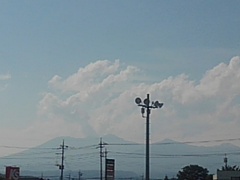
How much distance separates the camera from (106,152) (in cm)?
10756

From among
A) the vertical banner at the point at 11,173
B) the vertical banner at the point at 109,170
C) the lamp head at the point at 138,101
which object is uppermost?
the lamp head at the point at 138,101

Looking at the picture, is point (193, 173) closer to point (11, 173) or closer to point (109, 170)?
point (109, 170)

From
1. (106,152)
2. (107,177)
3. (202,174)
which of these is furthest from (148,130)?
(202,174)

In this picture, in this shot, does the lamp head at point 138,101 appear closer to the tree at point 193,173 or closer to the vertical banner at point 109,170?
the vertical banner at point 109,170

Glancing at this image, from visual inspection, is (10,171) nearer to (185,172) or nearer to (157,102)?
(157,102)

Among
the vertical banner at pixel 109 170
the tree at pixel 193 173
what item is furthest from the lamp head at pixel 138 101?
the tree at pixel 193 173

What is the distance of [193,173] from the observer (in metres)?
116

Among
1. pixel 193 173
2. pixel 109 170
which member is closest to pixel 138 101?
pixel 109 170

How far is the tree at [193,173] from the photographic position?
372 ft

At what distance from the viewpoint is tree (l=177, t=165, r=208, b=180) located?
114m

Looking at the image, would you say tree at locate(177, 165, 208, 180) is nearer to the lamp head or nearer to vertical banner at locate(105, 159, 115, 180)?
vertical banner at locate(105, 159, 115, 180)

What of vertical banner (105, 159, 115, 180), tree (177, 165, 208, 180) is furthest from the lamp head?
tree (177, 165, 208, 180)

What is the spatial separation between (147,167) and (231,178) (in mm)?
42398

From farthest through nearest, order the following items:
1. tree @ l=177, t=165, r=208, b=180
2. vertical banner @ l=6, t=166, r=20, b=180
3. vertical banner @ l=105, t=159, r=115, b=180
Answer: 1. tree @ l=177, t=165, r=208, b=180
2. vertical banner @ l=105, t=159, r=115, b=180
3. vertical banner @ l=6, t=166, r=20, b=180
